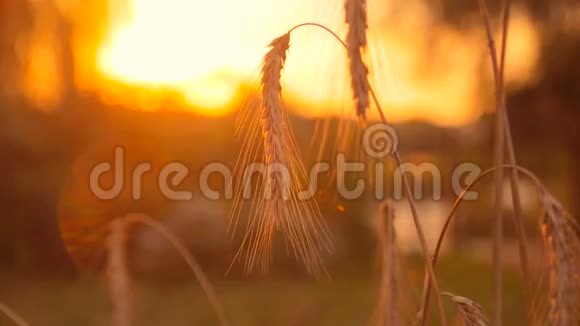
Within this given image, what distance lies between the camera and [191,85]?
5.89m

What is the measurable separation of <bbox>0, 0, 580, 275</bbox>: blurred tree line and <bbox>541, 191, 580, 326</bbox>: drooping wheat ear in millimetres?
6248

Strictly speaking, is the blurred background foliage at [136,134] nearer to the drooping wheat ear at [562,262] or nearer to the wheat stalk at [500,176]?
the wheat stalk at [500,176]

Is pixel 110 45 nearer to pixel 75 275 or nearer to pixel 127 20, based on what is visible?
pixel 127 20

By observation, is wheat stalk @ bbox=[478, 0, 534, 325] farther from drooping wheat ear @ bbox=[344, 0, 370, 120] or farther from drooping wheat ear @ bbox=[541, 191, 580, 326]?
drooping wheat ear @ bbox=[344, 0, 370, 120]

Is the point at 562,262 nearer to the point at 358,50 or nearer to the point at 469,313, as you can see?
the point at 469,313

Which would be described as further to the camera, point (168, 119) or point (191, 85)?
point (168, 119)

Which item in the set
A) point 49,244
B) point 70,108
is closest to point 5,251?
point 49,244

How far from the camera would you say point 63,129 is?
327 inches

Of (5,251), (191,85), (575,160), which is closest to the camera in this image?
(191,85)

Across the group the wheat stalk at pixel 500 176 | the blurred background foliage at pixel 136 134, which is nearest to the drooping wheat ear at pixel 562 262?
the wheat stalk at pixel 500 176

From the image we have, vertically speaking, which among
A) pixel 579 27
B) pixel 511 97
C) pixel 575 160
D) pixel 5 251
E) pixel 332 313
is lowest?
pixel 332 313

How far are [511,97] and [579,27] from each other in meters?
0.82

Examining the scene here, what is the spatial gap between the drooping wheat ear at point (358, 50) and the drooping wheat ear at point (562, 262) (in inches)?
11.6

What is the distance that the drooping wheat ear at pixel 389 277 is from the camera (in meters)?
0.98
